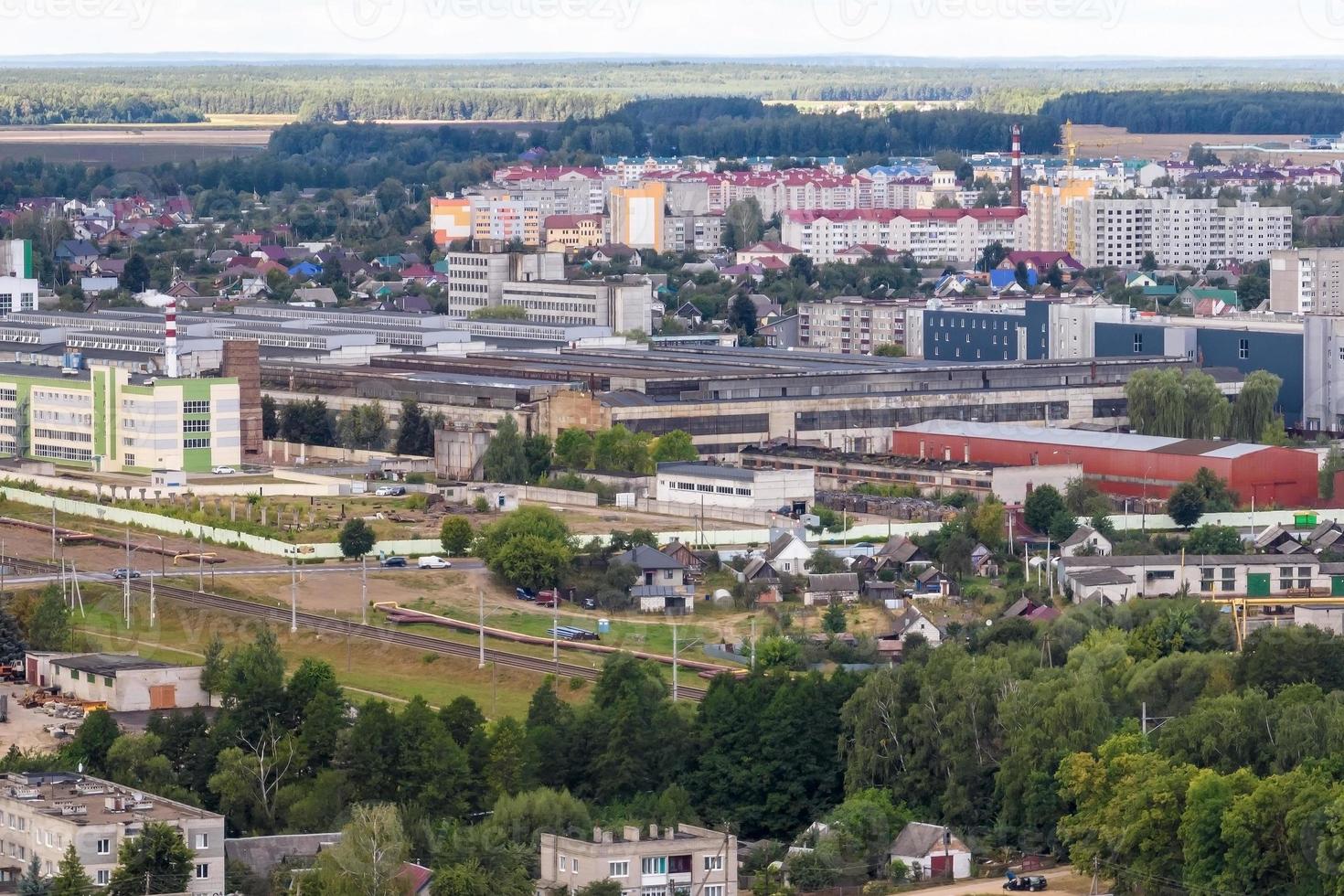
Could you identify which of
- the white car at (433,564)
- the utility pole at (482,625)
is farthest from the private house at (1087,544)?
the white car at (433,564)

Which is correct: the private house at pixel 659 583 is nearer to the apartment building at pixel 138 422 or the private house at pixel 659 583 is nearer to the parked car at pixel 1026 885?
the parked car at pixel 1026 885

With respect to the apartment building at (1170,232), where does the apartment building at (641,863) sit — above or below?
below

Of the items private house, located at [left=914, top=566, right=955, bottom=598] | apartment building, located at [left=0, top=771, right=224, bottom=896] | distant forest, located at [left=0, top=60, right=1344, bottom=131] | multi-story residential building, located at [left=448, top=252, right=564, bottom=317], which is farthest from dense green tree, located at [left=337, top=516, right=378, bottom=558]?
distant forest, located at [left=0, top=60, right=1344, bottom=131]

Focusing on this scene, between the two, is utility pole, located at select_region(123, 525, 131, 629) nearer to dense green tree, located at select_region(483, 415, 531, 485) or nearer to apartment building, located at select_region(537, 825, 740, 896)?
dense green tree, located at select_region(483, 415, 531, 485)

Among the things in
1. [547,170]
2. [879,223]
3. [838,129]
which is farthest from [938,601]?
[838,129]

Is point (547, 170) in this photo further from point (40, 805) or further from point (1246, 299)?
point (40, 805)

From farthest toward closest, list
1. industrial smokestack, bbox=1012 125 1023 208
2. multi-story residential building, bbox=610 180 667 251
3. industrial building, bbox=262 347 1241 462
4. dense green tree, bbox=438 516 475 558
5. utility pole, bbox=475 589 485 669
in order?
industrial smokestack, bbox=1012 125 1023 208 < multi-story residential building, bbox=610 180 667 251 < industrial building, bbox=262 347 1241 462 < dense green tree, bbox=438 516 475 558 < utility pole, bbox=475 589 485 669
